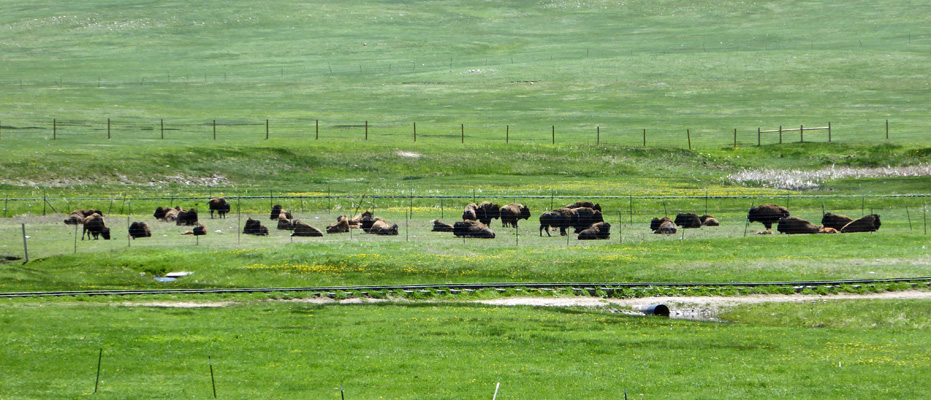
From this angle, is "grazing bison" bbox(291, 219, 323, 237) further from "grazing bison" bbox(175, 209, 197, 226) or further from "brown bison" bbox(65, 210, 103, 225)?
"brown bison" bbox(65, 210, 103, 225)

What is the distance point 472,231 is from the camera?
4694 centimetres

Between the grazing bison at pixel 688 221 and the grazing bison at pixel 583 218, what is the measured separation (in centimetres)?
408

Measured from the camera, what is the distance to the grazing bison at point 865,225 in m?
46.4

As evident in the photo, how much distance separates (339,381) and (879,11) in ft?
590

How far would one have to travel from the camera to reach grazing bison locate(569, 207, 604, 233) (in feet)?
158

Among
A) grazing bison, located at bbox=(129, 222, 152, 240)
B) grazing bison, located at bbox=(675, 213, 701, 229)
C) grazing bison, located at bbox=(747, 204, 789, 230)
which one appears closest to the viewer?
grazing bison, located at bbox=(129, 222, 152, 240)

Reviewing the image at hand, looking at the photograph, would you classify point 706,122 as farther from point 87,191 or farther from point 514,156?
Answer: point 87,191

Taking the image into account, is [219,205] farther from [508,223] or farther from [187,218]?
[508,223]

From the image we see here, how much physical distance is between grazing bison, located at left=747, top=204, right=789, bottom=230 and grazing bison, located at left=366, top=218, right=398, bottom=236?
17.7 metres

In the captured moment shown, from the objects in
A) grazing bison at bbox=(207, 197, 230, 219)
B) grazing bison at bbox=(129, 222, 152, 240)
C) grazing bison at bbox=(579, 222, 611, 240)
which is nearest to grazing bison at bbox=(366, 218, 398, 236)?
grazing bison at bbox=(579, 222, 611, 240)

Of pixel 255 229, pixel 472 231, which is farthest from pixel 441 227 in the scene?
pixel 255 229

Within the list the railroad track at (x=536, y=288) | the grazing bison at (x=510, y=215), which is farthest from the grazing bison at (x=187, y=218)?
the railroad track at (x=536, y=288)

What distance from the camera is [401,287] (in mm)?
35438

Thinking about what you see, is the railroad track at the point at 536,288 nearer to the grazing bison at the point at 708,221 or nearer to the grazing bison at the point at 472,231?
the grazing bison at the point at 472,231
